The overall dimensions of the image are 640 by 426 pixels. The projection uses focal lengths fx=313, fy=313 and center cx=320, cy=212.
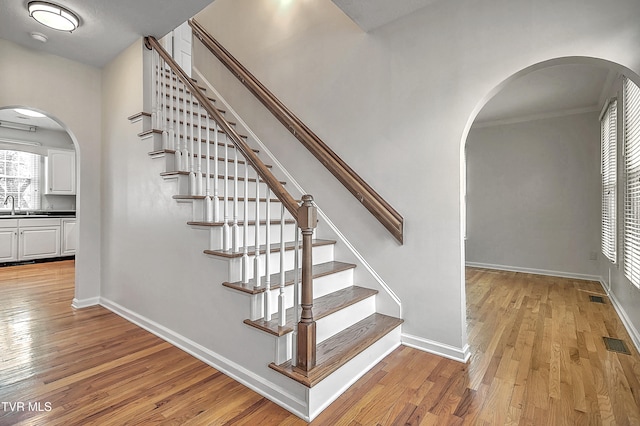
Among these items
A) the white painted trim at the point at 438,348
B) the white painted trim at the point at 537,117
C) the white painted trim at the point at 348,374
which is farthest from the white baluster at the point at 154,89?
the white painted trim at the point at 537,117

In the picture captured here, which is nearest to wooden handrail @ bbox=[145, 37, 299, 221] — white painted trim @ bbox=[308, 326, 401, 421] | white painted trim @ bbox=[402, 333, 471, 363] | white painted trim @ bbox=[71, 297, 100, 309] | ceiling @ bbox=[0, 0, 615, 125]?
ceiling @ bbox=[0, 0, 615, 125]

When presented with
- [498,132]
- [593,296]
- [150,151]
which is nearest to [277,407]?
[150,151]

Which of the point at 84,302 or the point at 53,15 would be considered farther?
the point at 84,302

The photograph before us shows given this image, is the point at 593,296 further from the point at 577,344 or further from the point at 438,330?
the point at 438,330

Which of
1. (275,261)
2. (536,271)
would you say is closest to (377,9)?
(275,261)

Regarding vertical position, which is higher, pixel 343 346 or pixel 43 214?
pixel 43 214

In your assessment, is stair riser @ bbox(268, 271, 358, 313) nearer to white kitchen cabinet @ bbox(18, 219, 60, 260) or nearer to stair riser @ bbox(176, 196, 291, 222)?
stair riser @ bbox(176, 196, 291, 222)

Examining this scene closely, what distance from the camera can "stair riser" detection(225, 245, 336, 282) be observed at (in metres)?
1.98

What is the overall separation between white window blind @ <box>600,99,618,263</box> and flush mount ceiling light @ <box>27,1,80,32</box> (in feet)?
17.2

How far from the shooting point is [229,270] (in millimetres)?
1972

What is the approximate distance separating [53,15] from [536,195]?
6.13 metres

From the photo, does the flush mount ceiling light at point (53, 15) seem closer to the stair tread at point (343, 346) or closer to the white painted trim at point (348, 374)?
the stair tread at point (343, 346)

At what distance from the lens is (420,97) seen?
2289mm

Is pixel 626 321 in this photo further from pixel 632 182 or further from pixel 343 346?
pixel 343 346
